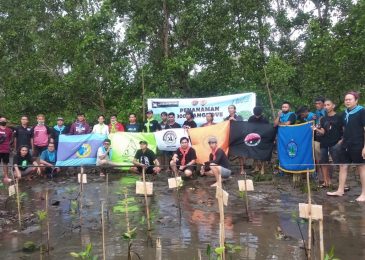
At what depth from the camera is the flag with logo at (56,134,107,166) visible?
38.1 feet

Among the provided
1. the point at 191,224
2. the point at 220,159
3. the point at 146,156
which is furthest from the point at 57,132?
the point at 191,224

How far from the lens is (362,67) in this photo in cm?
1128

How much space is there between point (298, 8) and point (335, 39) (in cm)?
524

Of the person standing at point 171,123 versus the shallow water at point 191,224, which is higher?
the person standing at point 171,123

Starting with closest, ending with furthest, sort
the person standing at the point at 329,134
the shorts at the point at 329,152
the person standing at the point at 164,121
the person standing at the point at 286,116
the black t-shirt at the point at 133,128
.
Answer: the person standing at the point at 329,134 < the shorts at the point at 329,152 < the person standing at the point at 286,116 < the person standing at the point at 164,121 < the black t-shirt at the point at 133,128

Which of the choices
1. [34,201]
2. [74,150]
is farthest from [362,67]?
[34,201]

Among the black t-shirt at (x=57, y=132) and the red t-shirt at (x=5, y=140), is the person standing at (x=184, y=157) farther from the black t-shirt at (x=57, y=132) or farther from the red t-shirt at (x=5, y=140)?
the red t-shirt at (x=5, y=140)

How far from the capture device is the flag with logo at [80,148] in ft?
38.1

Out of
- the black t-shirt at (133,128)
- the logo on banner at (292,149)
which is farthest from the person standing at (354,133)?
the black t-shirt at (133,128)

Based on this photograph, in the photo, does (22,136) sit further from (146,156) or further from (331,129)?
(331,129)

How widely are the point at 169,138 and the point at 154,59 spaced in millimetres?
4182

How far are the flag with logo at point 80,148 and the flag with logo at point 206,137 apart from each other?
254 cm

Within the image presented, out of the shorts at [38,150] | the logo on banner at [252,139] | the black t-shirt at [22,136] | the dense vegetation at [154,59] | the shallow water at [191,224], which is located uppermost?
the dense vegetation at [154,59]

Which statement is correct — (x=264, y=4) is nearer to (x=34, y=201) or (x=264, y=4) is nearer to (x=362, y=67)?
(x=362, y=67)
